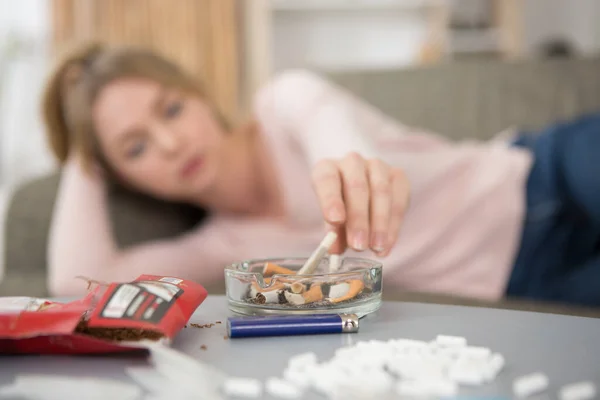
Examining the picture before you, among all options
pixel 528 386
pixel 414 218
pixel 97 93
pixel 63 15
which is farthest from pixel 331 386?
pixel 63 15

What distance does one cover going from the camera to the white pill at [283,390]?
0.34 meters

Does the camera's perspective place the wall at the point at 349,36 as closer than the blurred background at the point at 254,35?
No

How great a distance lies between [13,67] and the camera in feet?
10.3

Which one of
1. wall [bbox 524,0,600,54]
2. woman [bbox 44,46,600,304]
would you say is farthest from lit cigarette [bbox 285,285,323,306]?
wall [bbox 524,0,600,54]

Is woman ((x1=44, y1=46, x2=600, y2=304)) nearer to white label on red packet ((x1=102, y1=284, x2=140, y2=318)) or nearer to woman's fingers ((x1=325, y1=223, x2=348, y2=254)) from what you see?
woman's fingers ((x1=325, y1=223, x2=348, y2=254))

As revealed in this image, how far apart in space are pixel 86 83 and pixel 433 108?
32.6 inches

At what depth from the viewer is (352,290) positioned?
1.66 ft

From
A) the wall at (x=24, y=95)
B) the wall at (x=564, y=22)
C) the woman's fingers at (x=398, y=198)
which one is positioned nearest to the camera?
the woman's fingers at (x=398, y=198)

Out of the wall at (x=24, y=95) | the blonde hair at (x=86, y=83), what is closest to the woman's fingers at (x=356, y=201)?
the blonde hair at (x=86, y=83)

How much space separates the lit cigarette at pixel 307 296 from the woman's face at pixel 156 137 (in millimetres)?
833

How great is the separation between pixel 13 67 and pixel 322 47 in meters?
1.59

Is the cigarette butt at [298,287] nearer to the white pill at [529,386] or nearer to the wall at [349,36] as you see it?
the white pill at [529,386]

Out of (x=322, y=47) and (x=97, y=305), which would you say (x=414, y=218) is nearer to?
(x=97, y=305)

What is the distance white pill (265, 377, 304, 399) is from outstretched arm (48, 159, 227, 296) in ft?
2.91
